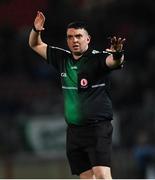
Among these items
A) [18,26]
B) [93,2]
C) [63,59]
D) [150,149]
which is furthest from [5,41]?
[63,59]

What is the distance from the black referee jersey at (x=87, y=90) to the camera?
7.32m

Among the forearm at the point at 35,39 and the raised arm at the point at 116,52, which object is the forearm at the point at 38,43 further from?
the raised arm at the point at 116,52

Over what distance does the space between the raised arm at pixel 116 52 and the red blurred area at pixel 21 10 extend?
917cm

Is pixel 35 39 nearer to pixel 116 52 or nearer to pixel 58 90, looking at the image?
pixel 116 52

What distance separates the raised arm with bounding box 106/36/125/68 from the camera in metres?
6.92

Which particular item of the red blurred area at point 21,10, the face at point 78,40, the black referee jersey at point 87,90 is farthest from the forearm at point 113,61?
the red blurred area at point 21,10

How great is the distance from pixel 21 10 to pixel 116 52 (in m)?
9.37

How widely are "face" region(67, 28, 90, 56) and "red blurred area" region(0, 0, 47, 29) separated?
8.80m

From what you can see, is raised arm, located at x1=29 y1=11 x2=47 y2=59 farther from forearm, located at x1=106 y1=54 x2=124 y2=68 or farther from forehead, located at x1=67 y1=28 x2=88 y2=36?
forearm, located at x1=106 y1=54 x2=124 y2=68

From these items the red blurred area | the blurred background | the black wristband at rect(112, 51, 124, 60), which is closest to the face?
the black wristband at rect(112, 51, 124, 60)

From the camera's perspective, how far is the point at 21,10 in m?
16.1

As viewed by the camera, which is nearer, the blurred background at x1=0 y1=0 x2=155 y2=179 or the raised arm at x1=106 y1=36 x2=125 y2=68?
the raised arm at x1=106 y1=36 x2=125 y2=68

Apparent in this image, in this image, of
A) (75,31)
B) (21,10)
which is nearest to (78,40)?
(75,31)

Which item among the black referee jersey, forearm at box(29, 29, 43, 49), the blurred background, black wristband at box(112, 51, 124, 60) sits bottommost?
the blurred background
